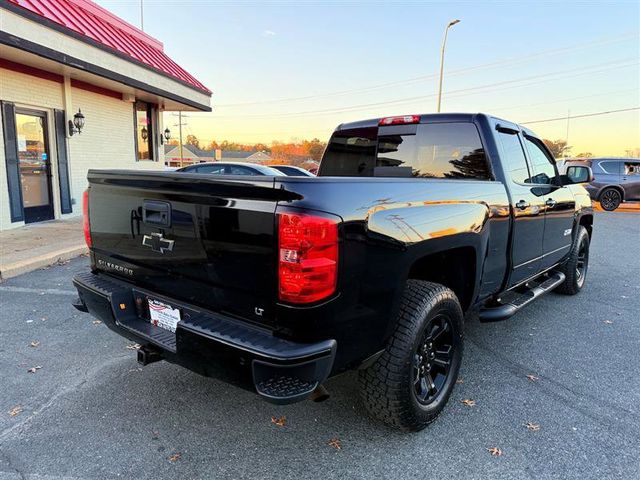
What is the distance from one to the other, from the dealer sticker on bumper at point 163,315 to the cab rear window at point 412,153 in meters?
2.22

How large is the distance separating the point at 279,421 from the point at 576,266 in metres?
4.47

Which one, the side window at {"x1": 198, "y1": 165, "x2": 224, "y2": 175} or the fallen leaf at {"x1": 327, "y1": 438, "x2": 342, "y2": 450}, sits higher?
the side window at {"x1": 198, "y1": 165, "x2": 224, "y2": 175}

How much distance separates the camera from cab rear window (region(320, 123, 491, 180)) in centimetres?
362

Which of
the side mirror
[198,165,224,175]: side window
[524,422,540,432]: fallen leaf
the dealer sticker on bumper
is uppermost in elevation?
the side mirror

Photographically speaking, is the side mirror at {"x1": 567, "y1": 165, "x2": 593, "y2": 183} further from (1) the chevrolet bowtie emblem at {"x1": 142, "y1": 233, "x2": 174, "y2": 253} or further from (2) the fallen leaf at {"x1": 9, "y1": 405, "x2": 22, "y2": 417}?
(2) the fallen leaf at {"x1": 9, "y1": 405, "x2": 22, "y2": 417}

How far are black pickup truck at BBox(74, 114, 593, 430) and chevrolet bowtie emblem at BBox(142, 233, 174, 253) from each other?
0.01m

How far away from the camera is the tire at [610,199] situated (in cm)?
1673

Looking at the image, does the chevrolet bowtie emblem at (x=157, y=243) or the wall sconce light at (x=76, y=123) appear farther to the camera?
the wall sconce light at (x=76, y=123)

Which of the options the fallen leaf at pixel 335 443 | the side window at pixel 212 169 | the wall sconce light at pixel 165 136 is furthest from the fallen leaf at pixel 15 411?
→ the wall sconce light at pixel 165 136

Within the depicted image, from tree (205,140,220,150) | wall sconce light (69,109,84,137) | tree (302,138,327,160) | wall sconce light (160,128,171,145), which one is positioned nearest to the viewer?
wall sconce light (69,109,84,137)

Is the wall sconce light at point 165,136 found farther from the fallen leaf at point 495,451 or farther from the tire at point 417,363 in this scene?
the fallen leaf at point 495,451

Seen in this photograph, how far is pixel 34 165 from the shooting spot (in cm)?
938

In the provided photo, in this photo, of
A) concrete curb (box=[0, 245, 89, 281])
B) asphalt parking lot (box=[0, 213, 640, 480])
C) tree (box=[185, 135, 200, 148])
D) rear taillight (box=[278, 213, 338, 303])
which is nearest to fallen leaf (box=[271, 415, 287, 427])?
asphalt parking lot (box=[0, 213, 640, 480])

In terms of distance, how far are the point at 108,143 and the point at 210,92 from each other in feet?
12.9
